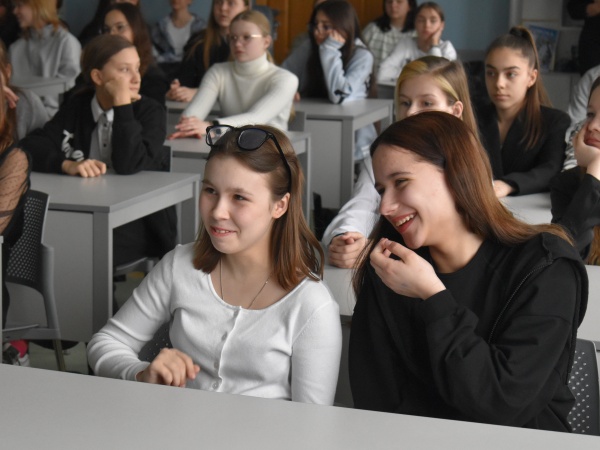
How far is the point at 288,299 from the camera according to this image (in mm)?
1796

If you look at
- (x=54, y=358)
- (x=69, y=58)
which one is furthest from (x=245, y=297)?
(x=69, y=58)

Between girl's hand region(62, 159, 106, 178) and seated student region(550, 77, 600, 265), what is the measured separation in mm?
1537

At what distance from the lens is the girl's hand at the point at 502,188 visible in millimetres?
3178

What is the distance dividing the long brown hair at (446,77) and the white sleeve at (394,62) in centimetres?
449

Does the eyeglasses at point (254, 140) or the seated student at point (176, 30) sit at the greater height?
the seated student at point (176, 30)

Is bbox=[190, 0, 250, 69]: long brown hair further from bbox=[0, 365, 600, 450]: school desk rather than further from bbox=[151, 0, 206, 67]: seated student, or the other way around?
bbox=[0, 365, 600, 450]: school desk

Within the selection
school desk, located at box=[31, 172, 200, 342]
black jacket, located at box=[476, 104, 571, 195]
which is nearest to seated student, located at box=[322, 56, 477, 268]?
black jacket, located at box=[476, 104, 571, 195]

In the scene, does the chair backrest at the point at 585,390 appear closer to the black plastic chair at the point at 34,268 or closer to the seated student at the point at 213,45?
the black plastic chair at the point at 34,268

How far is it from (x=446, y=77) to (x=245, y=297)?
1.22 m

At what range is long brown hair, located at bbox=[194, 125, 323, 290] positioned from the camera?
6.01 ft

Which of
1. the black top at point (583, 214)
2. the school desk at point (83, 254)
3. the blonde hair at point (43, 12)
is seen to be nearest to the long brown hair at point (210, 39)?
the blonde hair at point (43, 12)

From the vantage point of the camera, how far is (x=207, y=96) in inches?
187

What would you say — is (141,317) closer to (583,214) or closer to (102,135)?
(583,214)

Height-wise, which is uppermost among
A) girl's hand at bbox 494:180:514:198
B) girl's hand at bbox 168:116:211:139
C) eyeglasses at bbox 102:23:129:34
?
eyeglasses at bbox 102:23:129:34
